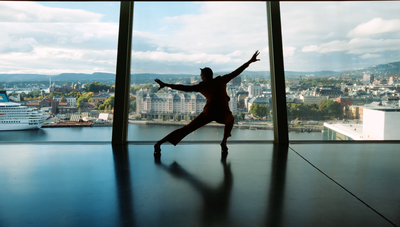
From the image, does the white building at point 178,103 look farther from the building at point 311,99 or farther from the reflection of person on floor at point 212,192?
the reflection of person on floor at point 212,192

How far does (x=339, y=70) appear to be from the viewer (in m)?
3.96

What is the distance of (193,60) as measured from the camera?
399 centimetres

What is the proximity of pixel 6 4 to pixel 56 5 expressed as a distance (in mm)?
579

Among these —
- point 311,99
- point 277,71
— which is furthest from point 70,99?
point 311,99

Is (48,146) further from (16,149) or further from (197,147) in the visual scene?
(197,147)

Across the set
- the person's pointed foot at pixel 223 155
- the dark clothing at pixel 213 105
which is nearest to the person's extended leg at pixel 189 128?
the dark clothing at pixel 213 105

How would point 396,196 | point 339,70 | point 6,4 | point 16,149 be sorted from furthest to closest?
point 339,70 < point 6,4 < point 16,149 < point 396,196

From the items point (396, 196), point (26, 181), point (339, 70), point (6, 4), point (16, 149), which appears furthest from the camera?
point (339, 70)

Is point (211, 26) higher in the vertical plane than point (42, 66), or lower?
higher

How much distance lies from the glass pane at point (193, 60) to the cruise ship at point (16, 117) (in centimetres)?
115

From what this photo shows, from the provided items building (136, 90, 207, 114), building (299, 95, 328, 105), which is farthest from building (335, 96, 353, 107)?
building (136, 90, 207, 114)

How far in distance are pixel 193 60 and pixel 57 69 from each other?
1.64m

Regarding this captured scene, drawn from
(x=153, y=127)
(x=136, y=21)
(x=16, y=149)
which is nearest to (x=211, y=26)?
(x=136, y=21)

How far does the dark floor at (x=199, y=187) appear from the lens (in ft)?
5.03
